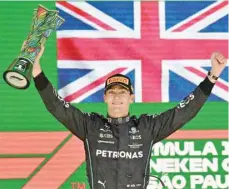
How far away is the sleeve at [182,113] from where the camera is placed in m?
2.22

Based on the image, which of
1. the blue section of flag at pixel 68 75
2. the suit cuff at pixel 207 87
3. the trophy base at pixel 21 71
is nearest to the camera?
the trophy base at pixel 21 71

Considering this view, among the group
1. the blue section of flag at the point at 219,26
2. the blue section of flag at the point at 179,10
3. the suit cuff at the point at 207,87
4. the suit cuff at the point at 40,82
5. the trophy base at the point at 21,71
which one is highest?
the blue section of flag at the point at 179,10

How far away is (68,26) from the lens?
3.00 m

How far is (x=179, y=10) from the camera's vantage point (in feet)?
10.1

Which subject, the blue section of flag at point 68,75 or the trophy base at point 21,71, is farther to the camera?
the blue section of flag at point 68,75

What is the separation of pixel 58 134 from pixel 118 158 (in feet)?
2.69

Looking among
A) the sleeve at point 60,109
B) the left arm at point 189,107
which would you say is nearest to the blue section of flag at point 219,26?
the left arm at point 189,107

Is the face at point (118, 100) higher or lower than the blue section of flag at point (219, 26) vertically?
lower

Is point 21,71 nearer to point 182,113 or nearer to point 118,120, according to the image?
point 118,120

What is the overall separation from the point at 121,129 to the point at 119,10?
0.97 meters

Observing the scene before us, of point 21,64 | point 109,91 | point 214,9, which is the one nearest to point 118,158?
point 109,91

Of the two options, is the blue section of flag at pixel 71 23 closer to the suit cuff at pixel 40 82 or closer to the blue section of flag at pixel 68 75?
Answer: the blue section of flag at pixel 68 75

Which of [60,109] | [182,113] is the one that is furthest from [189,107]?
[60,109]

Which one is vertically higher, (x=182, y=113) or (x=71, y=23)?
(x=71, y=23)
